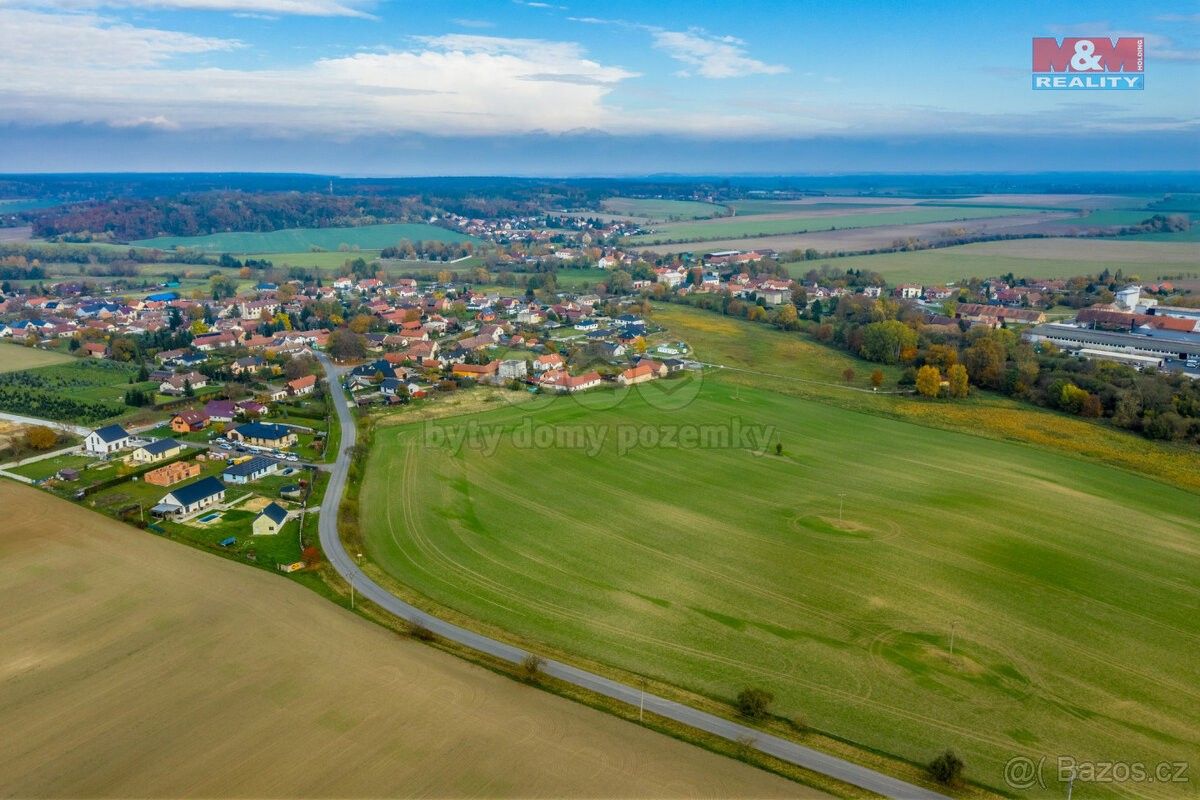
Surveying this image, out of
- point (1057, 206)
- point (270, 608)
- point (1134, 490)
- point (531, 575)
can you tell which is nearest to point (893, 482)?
point (1134, 490)

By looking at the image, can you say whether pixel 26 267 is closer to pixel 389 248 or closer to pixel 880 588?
pixel 389 248

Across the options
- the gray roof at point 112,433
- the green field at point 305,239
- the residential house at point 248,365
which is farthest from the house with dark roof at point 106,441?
the green field at point 305,239

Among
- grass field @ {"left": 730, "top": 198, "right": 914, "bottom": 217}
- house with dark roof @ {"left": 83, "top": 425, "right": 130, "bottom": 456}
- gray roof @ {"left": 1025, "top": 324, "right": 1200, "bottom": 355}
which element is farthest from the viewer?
grass field @ {"left": 730, "top": 198, "right": 914, "bottom": 217}

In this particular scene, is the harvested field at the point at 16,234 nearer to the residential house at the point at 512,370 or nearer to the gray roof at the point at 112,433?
the gray roof at the point at 112,433

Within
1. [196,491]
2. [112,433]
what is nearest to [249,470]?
[196,491]

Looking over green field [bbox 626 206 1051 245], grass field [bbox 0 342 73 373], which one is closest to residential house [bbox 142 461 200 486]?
grass field [bbox 0 342 73 373]

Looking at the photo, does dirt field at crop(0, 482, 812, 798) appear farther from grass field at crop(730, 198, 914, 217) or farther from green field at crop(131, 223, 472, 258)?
grass field at crop(730, 198, 914, 217)
